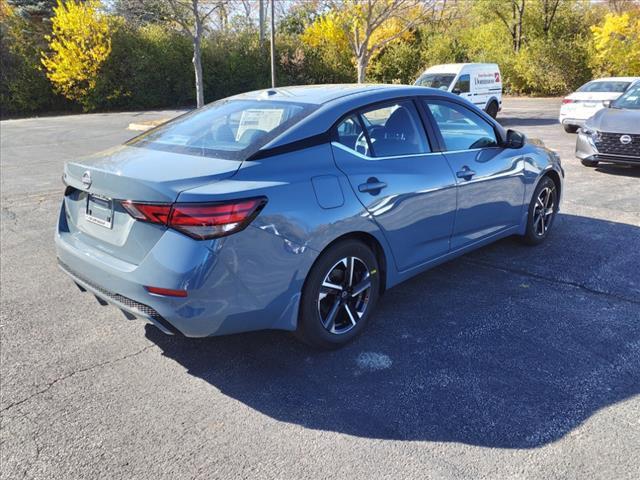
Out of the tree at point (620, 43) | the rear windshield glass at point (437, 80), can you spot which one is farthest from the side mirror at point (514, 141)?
the tree at point (620, 43)

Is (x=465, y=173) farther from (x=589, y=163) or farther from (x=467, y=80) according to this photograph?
(x=467, y=80)

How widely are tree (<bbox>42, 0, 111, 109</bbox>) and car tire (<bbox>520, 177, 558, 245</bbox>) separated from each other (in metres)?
24.0

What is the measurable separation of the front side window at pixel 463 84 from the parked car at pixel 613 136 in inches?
263

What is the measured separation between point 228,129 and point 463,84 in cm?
1352

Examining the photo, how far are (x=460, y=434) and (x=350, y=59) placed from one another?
3149 cm

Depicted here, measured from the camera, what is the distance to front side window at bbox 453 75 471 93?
15547mm

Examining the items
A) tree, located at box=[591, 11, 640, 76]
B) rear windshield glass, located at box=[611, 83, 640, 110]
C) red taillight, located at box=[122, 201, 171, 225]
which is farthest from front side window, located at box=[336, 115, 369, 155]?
tree, located at box=[591, 11, 640, 76]

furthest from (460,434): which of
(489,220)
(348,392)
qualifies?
(489,220)

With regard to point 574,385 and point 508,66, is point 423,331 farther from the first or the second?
point 508,66

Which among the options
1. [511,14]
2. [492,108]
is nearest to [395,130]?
[492,108]

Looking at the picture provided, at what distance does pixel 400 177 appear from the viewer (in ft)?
12.0

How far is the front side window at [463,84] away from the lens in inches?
612

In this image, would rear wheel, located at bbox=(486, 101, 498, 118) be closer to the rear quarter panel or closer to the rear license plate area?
the rear quarter panel

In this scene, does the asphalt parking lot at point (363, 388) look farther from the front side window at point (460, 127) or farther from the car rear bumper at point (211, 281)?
the front side window at point (460, 127)
